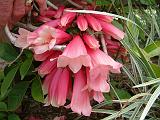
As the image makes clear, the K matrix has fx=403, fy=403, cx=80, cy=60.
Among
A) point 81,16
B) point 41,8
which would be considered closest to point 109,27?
point 81,16

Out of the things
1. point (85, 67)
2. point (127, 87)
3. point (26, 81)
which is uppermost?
point (85, 67)

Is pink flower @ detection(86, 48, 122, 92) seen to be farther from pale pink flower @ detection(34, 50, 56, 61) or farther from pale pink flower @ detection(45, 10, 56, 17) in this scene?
pale pink flower @ detection(45, 10, 56, 17)

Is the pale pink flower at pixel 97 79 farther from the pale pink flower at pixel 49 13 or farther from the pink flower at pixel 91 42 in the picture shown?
the pale pink flower at pixel 49 13

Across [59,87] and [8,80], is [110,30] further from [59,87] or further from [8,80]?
[8,80]

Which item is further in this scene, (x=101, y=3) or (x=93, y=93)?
(x=101, y=3)

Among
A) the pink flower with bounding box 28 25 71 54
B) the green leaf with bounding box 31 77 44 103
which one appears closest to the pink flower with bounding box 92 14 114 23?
the pink flower with bounding box 28 25 71 54

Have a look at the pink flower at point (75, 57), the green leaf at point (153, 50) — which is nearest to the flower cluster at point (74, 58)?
the pink flower at point (75, 57)

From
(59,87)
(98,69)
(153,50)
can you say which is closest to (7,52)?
(59,87)

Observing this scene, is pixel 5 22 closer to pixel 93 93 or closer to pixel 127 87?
pixel 93 93
